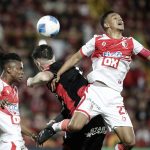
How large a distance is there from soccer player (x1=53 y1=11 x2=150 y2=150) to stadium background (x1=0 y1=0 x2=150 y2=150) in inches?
149

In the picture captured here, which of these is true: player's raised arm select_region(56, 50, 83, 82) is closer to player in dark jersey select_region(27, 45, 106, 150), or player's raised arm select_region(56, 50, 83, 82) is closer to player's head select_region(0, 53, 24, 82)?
player in dark jersey select_region(27, 45, 106, 150)

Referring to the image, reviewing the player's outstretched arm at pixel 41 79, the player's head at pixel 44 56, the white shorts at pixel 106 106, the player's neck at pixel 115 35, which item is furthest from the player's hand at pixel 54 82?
the player's neck at pixel 115 35

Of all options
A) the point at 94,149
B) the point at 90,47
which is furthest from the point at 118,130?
the point at 90,47

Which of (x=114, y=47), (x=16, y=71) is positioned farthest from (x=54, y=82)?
(x=114, y=47)

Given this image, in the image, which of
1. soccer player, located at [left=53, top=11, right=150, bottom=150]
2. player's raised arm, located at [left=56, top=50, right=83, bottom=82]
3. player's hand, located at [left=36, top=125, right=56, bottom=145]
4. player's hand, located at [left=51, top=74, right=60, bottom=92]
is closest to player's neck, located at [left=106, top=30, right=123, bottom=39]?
soccer player, located at [left=53, top=11, right=150, bottom=150]

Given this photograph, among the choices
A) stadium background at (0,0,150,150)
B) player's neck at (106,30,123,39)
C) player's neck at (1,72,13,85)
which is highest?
player's neck at (106,30,123,39)

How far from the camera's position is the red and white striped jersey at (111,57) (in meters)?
8.09

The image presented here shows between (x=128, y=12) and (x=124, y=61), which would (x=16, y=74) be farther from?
(x=128, y=12)

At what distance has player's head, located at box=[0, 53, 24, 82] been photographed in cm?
790

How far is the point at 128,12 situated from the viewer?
1634 centimetres

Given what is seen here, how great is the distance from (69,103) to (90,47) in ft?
2.37

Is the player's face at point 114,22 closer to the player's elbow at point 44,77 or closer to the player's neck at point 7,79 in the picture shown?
the player's elbow at point 44,77

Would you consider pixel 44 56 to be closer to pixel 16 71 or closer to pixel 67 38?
pixel 16 71

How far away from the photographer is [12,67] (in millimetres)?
7934
